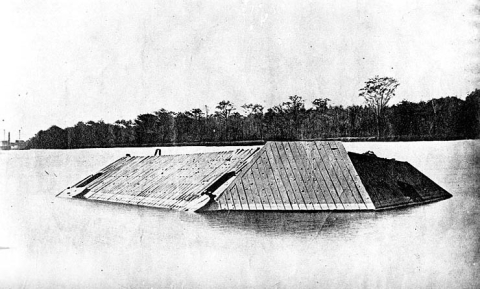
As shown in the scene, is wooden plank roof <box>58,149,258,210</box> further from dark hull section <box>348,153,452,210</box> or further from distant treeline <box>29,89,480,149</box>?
dark hull section <box>348,153,452,210</box>

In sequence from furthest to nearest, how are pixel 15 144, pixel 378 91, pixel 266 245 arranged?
1. pixel 15 144
2. pixel 378 91
3. pixel 266 245

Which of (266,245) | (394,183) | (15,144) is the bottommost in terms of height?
(266,245)

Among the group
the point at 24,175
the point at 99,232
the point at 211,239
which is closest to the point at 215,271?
the point at 211,239

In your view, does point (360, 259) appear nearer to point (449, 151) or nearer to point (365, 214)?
point (365, 214)

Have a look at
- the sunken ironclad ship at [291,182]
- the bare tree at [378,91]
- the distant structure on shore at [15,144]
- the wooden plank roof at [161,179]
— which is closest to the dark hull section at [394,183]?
the sunken ironclad ship at [291,182]

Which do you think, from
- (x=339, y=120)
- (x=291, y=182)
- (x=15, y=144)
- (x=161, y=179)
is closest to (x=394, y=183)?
(x=339, y=120)

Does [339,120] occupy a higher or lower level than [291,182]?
higher

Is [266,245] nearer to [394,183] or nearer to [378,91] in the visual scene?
[394,183]
